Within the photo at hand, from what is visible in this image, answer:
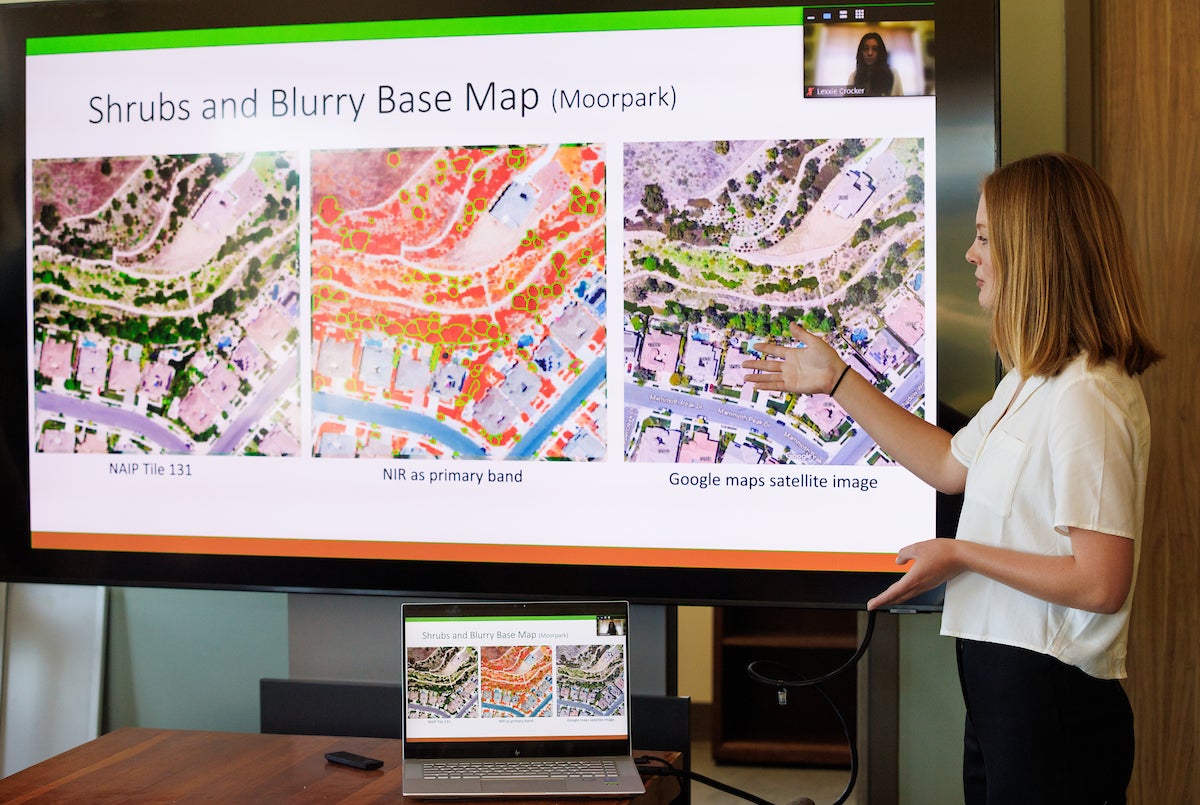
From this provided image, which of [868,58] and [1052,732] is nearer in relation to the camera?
[1052,732]

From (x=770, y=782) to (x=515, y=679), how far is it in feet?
7.92

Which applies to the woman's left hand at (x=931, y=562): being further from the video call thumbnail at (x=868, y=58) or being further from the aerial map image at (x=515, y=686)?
the video call thumbnail at (x=868, y=58)

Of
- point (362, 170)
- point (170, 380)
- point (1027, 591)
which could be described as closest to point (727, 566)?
point (1027, 591)

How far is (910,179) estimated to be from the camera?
6.35 feet

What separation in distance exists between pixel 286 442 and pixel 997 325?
4.49 ft

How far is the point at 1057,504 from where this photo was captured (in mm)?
1368

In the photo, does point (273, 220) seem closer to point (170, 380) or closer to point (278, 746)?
point (170, 380)

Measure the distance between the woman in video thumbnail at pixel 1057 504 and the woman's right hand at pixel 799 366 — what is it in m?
0.36

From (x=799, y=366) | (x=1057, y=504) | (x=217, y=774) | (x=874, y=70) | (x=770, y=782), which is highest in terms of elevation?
(x=874, y=70)

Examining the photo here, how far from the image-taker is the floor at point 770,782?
3.58m

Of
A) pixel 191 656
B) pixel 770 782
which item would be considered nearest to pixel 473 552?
pixel 191 656

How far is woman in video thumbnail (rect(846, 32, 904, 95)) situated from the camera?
6.38 ft

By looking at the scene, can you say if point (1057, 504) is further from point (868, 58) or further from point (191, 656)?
point (191, 656)

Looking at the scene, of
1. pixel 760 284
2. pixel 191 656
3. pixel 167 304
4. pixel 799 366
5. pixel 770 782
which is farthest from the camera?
pixel 770 782
